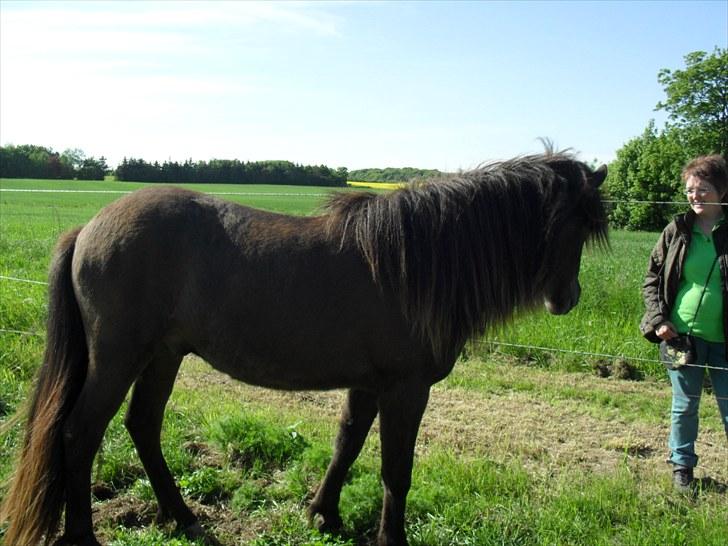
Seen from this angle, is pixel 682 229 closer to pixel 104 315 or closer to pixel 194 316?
pixel 194 316

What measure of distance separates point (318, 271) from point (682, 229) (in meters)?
2.57

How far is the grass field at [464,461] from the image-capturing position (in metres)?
3.44

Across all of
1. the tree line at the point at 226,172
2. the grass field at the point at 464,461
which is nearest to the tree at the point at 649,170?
the tree line at the point at 226,172

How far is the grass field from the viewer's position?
3436 mm

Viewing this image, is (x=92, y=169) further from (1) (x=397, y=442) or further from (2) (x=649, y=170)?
(1) (x=397, y=442)

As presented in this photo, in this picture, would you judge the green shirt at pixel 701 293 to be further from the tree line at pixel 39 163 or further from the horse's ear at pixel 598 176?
the tree line at pixel 39 163

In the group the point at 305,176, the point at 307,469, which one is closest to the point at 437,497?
the point at 307,469

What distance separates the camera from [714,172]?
3.84 m

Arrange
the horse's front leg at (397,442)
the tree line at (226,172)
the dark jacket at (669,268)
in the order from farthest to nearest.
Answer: the tree line at (226,172) < the dark jacket at (669,268) < the horse's front leg at (397,442)

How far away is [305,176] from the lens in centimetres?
2802

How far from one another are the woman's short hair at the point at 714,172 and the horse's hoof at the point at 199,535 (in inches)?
149

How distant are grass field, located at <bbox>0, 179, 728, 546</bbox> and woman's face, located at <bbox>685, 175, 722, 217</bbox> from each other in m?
0.77

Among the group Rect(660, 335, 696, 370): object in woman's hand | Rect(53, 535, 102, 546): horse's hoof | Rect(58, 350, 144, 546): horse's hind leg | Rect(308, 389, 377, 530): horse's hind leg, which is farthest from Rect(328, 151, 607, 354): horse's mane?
Rect(53, 535, 102, 546): horse's hoof

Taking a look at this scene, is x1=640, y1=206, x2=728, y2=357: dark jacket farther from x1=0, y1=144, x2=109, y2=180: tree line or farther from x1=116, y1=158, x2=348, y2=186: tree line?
x1=0, y1=144, x2=109, y2=180: tree line
